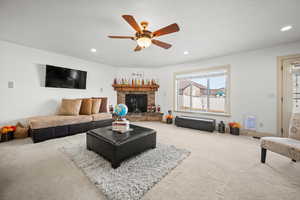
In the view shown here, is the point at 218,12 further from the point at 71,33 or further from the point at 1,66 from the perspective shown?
the point at 1,66

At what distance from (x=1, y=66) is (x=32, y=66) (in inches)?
21.4

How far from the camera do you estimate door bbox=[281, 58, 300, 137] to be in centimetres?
266

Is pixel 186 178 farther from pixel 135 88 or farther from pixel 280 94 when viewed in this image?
pixel 135 88

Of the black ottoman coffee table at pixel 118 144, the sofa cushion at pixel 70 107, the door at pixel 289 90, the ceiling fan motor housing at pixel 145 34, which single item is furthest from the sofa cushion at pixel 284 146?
the sofa cushion at pixel 70 107

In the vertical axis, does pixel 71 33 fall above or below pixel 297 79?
above

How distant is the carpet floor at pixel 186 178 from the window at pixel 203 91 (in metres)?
2.02

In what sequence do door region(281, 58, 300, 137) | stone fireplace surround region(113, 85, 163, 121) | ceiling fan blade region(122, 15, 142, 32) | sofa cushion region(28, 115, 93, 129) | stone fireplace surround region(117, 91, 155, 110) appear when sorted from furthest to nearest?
stone fireplace surround region(117, 91, 155, 110) → stone fireplace surround region(113, 85, 163, 121) → door region(281, 58, 300, 137) → sofa cushion region(28, 115, 93, 129) → ceiling fan blade region(122, 15, 142, 32)

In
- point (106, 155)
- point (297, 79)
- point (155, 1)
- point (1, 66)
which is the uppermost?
point (155, 1)

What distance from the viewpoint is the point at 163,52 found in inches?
134

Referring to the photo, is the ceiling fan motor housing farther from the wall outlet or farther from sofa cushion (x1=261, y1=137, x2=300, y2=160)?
the wall outlet

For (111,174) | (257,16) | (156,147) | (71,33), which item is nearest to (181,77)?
(257,16)

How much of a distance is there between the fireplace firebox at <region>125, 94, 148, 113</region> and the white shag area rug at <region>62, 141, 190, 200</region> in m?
3.07

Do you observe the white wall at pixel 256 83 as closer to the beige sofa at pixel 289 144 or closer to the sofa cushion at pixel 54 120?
the beige sofa at pixel 289 144

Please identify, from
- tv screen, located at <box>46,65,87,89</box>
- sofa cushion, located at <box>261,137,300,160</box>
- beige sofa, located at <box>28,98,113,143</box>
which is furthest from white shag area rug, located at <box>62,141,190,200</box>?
tv screen, located at <box>46,65,87,89</box>
